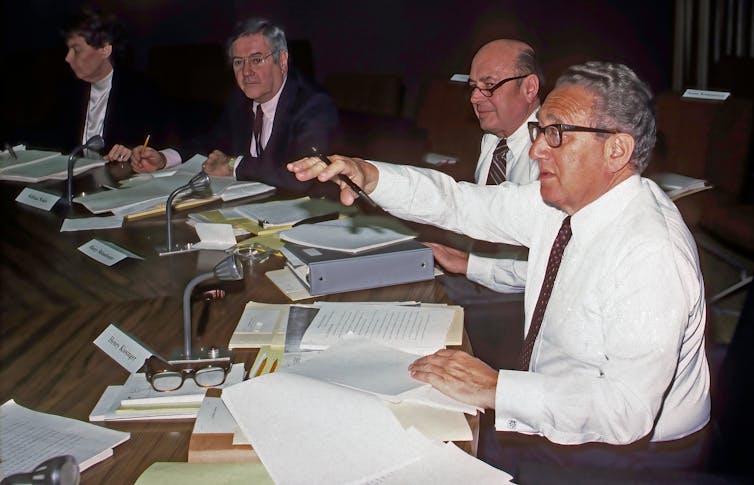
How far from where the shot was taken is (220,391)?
1585 millimetres

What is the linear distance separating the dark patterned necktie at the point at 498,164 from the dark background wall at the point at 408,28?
271 centimetres

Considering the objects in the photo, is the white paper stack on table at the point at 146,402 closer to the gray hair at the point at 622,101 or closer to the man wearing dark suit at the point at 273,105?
the gray hair at the point at 622,101

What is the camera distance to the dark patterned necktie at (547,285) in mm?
1822

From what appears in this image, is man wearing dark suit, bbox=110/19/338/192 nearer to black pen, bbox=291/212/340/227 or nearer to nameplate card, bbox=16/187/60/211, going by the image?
nameplate card, bbox=16/187/60/211

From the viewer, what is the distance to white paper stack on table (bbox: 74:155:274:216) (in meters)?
2.90

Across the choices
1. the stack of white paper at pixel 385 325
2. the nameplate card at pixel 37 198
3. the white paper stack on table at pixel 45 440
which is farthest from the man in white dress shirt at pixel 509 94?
the white paper stack on table at pixel 45 440

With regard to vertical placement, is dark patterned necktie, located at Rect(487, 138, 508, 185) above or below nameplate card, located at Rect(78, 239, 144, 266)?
above

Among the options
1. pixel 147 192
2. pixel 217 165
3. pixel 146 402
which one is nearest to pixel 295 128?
pixel 217 165

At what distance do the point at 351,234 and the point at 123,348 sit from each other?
74 centimetres

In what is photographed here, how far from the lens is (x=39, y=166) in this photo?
367cm

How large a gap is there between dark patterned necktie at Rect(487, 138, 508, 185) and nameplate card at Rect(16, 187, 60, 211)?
1607 mm

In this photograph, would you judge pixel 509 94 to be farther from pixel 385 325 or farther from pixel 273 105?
pixel 385 325

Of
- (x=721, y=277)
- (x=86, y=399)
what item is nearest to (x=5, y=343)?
(x=86, y=399)

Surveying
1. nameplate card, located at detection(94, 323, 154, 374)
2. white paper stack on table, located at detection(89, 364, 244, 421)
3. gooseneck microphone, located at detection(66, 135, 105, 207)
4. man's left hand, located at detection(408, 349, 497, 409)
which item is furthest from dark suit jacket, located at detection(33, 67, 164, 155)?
man's left hand, located at detection(408, 349, 497, 409)
